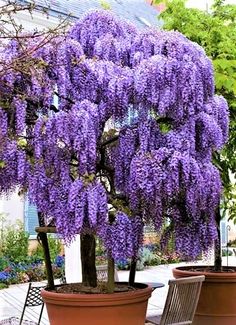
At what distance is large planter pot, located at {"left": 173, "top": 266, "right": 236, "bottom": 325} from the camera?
19.6ft

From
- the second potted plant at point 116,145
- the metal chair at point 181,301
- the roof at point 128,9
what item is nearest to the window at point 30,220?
the roof at point 128,9

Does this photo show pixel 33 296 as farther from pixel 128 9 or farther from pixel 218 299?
pixel 128 9

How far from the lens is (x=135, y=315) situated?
14.8 ft

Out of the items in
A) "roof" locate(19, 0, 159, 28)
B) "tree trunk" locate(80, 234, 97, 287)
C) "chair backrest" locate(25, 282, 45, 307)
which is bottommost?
"chair backrest" locate(25, 282, 45, 307)

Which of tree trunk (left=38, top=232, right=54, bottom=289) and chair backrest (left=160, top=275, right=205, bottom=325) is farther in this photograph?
tree trunk (left=38, top=232, right=54, bottom=289)

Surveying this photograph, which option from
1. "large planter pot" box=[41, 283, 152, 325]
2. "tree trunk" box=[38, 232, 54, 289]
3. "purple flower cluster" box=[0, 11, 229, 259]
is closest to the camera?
"purple flower cluster" box=[0, 11, 229, 259]

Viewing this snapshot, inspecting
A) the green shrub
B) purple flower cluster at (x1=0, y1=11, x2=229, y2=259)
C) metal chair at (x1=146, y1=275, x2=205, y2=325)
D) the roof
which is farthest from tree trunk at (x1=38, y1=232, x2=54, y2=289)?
the roof

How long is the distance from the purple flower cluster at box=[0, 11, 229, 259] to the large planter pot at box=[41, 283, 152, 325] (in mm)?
397

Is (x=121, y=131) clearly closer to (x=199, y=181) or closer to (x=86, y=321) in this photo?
(x=199, y=181)

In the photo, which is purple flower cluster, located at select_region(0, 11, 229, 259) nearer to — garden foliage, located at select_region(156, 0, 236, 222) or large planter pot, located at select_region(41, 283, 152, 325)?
large planter pot, located at select_region(41, 283, 152, 325)

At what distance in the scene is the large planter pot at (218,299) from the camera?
5965 mm

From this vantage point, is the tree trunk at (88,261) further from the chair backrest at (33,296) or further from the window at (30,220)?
the window at (30,220)

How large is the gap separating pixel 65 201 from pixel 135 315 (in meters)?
1.08

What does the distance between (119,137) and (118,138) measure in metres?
0.03
